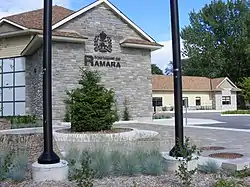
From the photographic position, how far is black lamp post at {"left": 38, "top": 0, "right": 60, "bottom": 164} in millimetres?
5739

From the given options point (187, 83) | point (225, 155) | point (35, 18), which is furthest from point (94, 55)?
point (187, 83)

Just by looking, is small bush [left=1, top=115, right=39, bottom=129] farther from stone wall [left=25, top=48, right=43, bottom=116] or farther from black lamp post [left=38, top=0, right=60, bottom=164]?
black lamp post [left=38, top=0, right=60, bottom=164]

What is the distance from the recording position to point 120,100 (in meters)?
24.5

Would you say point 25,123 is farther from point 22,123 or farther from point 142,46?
point 142,46

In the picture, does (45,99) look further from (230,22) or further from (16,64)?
(230,22)

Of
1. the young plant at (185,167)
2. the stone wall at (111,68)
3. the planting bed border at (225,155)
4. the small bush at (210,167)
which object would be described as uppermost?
the stone wall at (111,68)

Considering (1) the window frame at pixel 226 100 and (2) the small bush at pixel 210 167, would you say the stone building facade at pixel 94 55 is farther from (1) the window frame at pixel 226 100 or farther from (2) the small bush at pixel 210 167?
(1) the window frame at pixel 226 100

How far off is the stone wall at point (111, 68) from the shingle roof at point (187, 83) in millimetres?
19929

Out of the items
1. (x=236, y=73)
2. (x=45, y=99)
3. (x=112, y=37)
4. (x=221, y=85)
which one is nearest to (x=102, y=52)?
(x=112, y=37)

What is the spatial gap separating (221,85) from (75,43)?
33.7 meters

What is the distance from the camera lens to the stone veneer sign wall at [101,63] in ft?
72.7

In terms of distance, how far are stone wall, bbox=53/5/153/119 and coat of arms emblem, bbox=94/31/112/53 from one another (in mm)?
236

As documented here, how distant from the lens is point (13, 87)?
82.7ft

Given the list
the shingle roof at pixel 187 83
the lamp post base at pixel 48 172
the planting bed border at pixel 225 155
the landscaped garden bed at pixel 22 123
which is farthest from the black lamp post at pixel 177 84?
the shingle roof at pixel 187 83
